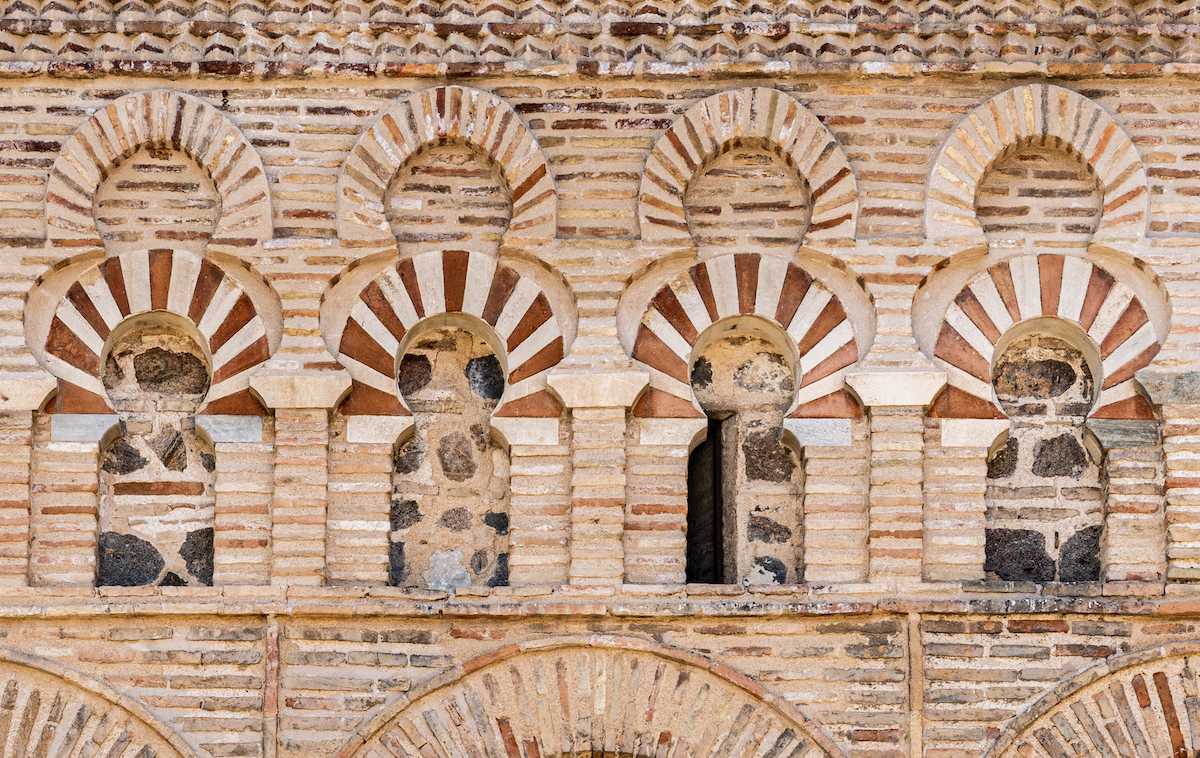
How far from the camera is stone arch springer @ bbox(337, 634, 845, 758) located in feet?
28.4

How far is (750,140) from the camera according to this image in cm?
923

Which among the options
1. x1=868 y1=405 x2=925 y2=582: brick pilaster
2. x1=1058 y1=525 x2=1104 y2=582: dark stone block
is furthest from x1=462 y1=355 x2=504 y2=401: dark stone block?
x1=1058 y1=525 x2=1104 y2=582: dark stone block

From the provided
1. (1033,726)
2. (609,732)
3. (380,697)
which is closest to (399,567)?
(380,697)

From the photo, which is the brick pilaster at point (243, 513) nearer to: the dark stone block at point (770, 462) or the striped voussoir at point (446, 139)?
the striped voussoir at point (446, 139)

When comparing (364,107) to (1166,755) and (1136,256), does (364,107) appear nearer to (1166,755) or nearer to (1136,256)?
(1136,256)

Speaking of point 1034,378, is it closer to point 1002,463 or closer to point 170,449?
point 1002,463

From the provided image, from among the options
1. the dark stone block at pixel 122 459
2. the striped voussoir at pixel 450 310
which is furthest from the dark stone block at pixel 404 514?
the dark stone block at pixel 122 459

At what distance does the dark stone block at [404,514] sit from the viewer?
9.05m

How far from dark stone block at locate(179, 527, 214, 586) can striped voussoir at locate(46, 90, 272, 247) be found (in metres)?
1.21

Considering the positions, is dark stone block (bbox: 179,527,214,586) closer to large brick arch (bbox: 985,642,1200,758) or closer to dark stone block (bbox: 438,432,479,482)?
dark stone block (bbox: 438,432,479,482)

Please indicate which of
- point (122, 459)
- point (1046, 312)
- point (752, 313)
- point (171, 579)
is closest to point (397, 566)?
point (171, 579)

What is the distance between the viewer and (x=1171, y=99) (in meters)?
9.25

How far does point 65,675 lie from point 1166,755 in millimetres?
4353

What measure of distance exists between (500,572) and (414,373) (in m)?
0.92
